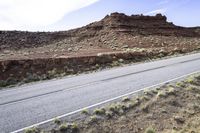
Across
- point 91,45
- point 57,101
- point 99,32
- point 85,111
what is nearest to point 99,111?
point 85,111

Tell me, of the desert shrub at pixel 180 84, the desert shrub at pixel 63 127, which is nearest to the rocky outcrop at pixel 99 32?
the desert shrub at pixel 180 84

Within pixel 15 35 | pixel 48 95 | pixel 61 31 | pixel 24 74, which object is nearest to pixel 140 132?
pixel 48 95

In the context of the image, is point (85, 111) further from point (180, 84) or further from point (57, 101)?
point (180, 84)

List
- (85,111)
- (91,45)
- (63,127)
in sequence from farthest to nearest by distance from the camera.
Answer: (91,45) < (85,111) < (63,127)

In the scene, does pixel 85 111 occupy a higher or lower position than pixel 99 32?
lower

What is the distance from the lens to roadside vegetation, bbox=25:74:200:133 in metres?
9.23

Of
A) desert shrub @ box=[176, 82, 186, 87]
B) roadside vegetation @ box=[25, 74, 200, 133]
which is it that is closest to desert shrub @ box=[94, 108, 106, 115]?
roadside vegetation @ box=[25, 74, 200, 133]

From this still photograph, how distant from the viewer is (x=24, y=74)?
25562 mm

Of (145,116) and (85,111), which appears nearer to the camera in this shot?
(85,111)

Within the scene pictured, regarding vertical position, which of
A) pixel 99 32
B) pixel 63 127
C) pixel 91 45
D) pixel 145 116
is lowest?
pixel 145 116

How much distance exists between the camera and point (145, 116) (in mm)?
10531

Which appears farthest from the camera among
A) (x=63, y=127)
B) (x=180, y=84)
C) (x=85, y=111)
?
(x=180, y=84)

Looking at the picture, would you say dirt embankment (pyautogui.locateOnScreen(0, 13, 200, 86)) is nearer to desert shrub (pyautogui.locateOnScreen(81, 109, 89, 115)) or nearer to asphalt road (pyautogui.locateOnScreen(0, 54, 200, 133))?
asphalt road (pyautogui.locateOnScreen(0, 54, 200, 133))

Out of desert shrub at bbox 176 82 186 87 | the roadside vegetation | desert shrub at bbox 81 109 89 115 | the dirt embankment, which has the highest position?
the dirt embankment
